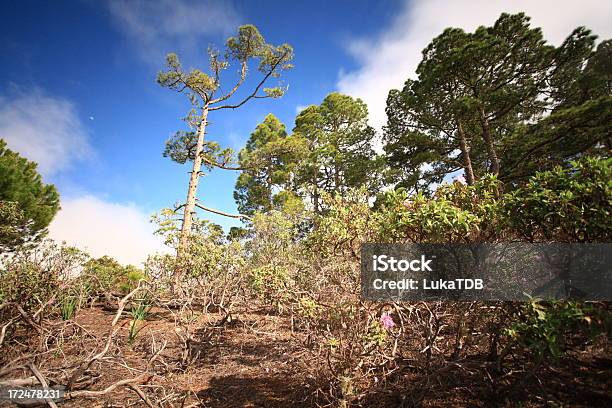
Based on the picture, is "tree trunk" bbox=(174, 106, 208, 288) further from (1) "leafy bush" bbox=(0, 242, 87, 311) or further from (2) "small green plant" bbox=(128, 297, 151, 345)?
(1) "leafy bush" bbox=(0, 242, 87, 311)

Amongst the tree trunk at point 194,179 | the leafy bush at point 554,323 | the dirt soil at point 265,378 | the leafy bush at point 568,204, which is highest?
the tree trunk at point 194,179

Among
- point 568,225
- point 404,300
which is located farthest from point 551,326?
point 404,300

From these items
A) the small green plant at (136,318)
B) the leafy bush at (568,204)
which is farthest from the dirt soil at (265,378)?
the leafy bush at (568,204)

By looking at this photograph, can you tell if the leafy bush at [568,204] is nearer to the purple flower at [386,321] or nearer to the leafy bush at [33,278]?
the purple flower at [386,321]

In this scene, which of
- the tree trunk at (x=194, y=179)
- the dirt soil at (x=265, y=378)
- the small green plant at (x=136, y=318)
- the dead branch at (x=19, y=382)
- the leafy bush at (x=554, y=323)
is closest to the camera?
the leafy bush at (x=554, y=323)

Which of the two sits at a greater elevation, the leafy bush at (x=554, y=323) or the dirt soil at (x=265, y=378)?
the leafy bush at (x=554, y=323)

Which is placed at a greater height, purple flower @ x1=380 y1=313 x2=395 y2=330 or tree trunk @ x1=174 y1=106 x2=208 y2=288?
tree trunk @ x1=174 y1=106 x2=208 y2=288

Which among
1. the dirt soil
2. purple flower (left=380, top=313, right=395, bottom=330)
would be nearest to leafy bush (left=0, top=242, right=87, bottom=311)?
the dirt soil

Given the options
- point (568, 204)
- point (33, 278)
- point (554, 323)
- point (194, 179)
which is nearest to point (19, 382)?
point (33, 278)

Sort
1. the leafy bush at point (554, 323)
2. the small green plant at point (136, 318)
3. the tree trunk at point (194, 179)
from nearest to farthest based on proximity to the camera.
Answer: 1. the leafy bush at point (554, 323)
2. the small green plant at point (136, 318)
3. the tree trunk at point (194, 179)

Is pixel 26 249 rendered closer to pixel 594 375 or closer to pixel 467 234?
pixel 467 234

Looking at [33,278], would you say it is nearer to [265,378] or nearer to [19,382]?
[19,382]

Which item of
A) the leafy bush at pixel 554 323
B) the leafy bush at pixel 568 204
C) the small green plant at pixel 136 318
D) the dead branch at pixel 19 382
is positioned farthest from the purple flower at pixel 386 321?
the small green plant at pixel 136 318

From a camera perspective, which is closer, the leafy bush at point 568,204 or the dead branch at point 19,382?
the leafy bush at point 568,204
